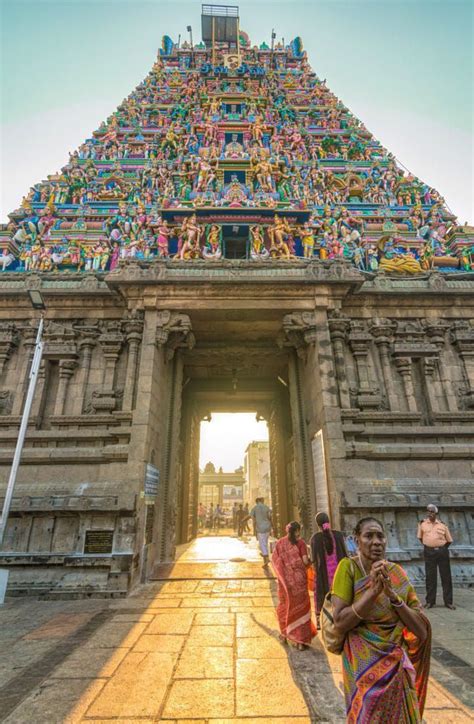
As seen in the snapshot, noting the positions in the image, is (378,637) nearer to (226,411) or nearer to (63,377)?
(63,377)

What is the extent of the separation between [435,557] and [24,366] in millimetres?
11702

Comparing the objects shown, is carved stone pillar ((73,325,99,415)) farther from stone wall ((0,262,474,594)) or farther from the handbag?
the handbag

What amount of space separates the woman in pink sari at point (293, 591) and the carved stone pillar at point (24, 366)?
8875mm

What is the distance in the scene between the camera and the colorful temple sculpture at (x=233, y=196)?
47.3ft

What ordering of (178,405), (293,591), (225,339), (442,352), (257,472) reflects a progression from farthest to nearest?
(257,472) → (225,339) → (178,405) → (442,352) → (293,591)

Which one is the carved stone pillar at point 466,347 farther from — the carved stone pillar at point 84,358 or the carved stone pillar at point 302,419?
the carved stone pillar at point 84,358

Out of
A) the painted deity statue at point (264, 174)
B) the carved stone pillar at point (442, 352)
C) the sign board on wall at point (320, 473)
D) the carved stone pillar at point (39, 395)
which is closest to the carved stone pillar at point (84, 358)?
the carved stone pillar at point (39, 395)

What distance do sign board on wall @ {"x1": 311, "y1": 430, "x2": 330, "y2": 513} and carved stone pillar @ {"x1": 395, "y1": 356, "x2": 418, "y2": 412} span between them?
3066 millimetres

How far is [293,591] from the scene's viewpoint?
5.19 metres

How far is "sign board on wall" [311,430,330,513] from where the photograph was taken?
9215 millimetres

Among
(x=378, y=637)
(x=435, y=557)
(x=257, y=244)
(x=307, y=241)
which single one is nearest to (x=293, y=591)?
(x=435, y=557)

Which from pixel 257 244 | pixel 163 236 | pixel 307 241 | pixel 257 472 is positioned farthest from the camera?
pixel 257 472

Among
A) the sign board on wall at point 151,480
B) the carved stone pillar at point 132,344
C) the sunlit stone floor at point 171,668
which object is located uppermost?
the carved stone pillar at point 132,344

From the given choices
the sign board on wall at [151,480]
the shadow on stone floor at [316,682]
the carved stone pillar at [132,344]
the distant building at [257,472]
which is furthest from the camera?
the distant building at [257,472]
